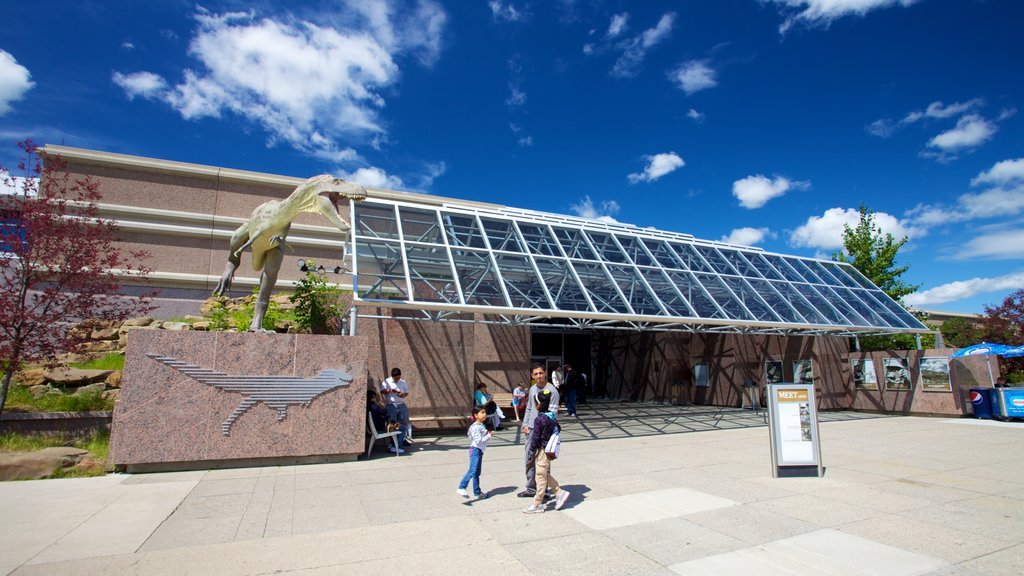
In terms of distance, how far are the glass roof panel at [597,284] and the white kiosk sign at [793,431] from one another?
5802 mm

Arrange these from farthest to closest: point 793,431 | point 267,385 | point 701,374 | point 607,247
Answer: point 701,374, point 607,247, point 267,385, point 793,431

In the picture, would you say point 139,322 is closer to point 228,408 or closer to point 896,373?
point 228,408

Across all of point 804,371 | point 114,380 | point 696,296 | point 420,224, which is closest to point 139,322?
point 114,380

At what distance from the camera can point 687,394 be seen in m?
23.2

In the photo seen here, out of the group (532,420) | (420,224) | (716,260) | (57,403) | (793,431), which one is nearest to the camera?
(532,420)

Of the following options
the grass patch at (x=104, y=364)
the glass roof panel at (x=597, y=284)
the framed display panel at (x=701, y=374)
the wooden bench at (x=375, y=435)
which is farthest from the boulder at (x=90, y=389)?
the framed display panel at (x=701, y=374)

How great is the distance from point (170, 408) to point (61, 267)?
14.7 feet

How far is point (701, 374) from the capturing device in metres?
22.8

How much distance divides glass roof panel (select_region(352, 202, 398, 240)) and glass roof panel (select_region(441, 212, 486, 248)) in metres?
1.51

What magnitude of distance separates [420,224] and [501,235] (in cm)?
263

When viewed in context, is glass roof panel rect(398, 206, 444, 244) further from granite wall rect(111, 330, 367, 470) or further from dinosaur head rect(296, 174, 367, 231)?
granite wall rect(111, 330, 367, 470)

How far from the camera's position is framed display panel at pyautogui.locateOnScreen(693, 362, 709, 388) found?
22608mm

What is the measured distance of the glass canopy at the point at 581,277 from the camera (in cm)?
1258

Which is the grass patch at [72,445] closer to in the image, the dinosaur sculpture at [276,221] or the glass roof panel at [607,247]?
the dinosaur sculpture at [276,221]
